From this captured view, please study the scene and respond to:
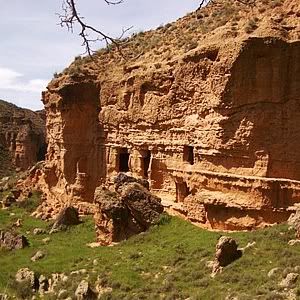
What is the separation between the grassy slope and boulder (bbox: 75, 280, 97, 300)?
69cm

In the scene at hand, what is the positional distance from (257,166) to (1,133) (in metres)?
48.2

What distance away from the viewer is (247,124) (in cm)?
2108

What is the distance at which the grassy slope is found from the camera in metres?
15.4

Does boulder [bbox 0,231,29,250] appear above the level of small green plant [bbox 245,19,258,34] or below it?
below

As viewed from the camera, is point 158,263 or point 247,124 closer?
point 158,263

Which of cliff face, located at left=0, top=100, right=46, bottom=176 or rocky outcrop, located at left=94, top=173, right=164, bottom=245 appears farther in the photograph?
cliff face, located at left=0, top=100, right=46, bottom=176

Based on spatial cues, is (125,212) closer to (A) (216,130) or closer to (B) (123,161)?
(A) (216,130)

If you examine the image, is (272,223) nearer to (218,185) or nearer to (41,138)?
(218,185)

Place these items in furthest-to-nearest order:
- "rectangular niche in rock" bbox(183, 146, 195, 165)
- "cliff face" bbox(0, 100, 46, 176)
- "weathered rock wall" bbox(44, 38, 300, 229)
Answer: "cliff face" bbox(0, 100, 46, 176), "rectangular niche in rock" bbox(183, 146, 195, 165), "weathered rock wall" bbox(44, 38, 300, 229)

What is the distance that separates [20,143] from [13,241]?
124ft

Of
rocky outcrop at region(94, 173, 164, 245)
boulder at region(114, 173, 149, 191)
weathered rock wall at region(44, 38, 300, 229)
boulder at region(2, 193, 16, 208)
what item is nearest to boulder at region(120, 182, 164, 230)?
rocky outcrop at region(94, 173, 164, 245)

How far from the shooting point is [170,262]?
739 inches

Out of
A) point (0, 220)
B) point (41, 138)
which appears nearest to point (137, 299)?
point (0, 220)

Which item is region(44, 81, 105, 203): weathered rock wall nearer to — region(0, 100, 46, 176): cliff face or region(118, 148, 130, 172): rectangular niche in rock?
region(118, 148, 130, 172): rectangular niche in rock
